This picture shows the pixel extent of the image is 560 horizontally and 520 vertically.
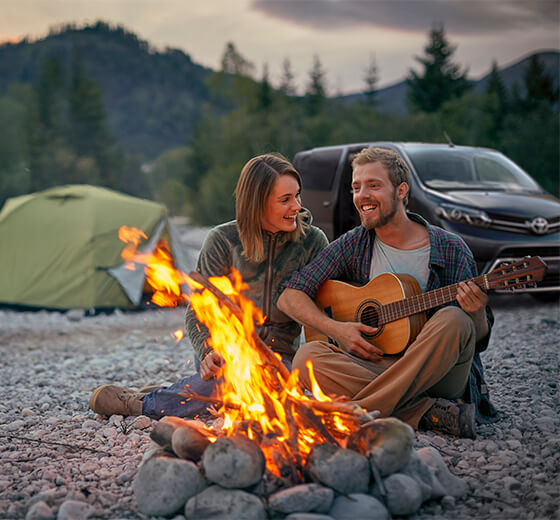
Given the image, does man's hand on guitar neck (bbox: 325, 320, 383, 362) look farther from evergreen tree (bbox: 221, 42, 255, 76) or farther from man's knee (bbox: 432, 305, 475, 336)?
evergreen tree (bbox: 221, 42, 255, 76)

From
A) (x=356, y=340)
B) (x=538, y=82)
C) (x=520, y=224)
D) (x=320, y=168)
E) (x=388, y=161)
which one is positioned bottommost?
(x=356, y=340)

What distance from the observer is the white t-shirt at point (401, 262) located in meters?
3.52

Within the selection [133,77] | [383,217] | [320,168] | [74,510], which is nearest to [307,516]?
[74,510]

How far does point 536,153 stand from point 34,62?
15768 centimetres

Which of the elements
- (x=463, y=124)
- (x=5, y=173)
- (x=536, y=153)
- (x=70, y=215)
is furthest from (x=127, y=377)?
(x=5, y=173)

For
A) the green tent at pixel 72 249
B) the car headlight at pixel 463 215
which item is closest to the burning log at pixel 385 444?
the car headlight at pixel 463 215

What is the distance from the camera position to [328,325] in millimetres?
3516

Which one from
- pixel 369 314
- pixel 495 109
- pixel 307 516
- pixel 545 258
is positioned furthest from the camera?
pixel 495 109

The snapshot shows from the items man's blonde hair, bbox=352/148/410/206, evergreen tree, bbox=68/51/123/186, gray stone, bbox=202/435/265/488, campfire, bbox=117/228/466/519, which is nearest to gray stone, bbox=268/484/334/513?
campfire, bbox=117/228/466/519

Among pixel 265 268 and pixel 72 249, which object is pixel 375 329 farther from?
pixel 72 249

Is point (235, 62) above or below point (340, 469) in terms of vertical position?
above

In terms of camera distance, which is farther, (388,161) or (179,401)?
(179,401)

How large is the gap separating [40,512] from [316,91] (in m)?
49.8

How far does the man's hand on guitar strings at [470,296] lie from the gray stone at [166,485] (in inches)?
62.3
